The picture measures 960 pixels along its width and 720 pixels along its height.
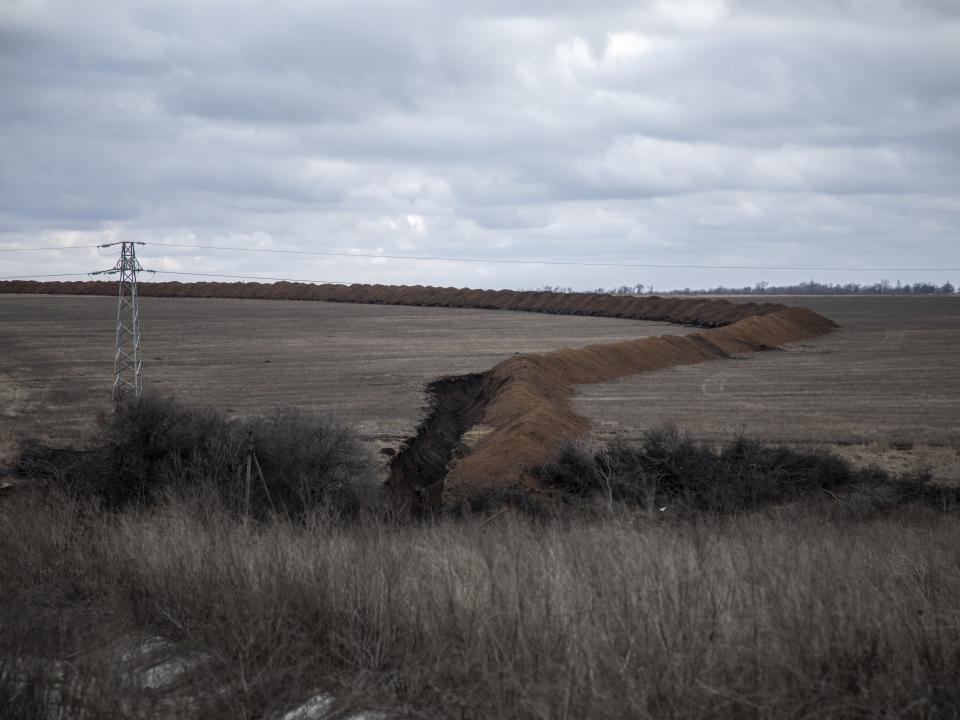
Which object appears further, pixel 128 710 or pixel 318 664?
pixel 318 664

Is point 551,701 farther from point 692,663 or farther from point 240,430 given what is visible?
point 240,430

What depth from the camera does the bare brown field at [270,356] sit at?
82.1 ft

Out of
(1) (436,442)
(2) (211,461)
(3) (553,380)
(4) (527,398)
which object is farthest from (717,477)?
(3) (553,380)

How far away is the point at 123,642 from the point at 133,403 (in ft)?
32.2

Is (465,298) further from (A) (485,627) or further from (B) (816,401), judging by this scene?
(A) (485,627)

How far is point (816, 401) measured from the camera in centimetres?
2567

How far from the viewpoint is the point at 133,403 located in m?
15.5

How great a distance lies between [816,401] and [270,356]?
23963 millimetres

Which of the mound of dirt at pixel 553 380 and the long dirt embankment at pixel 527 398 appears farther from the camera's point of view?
the long dirt embankment at pixel 527 398

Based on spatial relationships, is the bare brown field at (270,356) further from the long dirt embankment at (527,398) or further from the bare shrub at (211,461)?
the bare shrub at (211,461)

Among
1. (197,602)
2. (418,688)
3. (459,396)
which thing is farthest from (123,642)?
(459,396)

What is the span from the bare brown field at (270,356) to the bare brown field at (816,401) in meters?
5.97

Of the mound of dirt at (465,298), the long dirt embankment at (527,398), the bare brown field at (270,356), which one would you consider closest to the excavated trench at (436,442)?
the long dirt embankment at (527,398)

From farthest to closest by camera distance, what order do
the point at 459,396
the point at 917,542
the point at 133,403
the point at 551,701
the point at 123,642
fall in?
the point at 459,396, the point at 133,403, the point at 917,542, the point at 123,642, the point at 551,701
